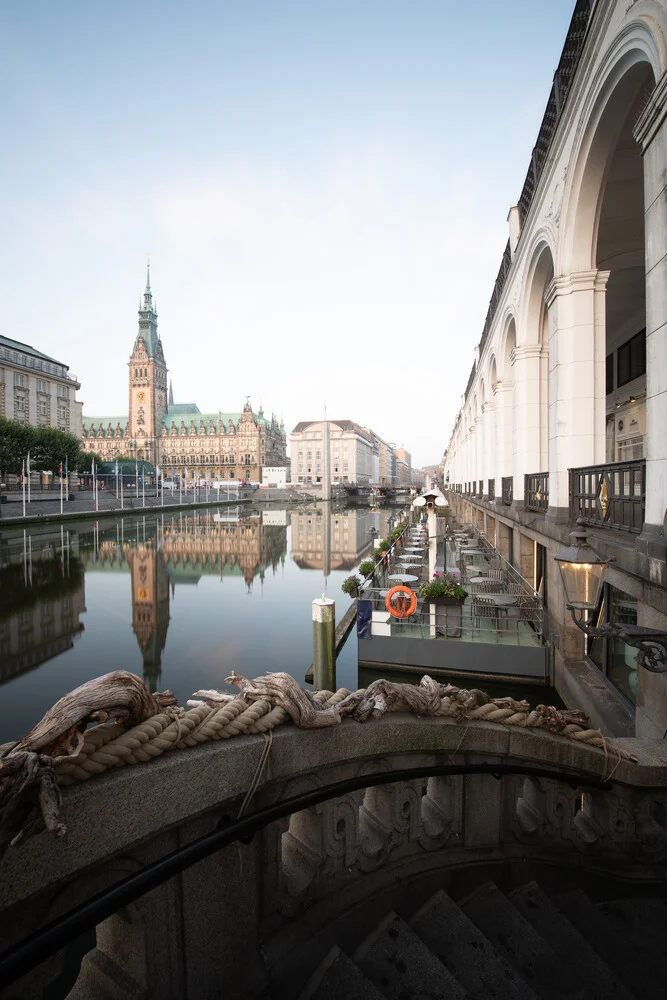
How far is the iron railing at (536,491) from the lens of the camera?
12414 millimetres

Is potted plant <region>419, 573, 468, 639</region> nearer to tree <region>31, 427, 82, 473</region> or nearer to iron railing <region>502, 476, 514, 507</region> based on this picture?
iron railing <region>502, 476, 514, 507</region>

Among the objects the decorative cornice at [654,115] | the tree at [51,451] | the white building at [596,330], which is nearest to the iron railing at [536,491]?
the white building at [596,330]

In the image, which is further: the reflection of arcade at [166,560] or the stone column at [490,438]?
the stone column at [490,438]

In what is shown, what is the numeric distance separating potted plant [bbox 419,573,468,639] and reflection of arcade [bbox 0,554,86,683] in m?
10.2

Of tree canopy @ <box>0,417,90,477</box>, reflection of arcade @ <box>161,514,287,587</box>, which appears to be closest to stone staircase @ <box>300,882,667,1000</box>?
reflection of arcade @ <box>161,514,287,587</box>

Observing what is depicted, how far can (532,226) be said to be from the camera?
44.1 ft

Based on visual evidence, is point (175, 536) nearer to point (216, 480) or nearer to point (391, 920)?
point (391, 920)

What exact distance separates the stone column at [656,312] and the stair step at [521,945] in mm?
3789

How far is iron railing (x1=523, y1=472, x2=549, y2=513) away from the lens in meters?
12.4

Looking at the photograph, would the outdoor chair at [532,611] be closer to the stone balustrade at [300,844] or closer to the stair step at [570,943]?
the stone balustrade at [300,844]

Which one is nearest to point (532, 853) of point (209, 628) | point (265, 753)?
point (265, 753)

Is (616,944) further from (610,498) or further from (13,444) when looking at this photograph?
(13,444)

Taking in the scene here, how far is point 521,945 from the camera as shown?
2713mm

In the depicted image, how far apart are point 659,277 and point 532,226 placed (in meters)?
9.54
